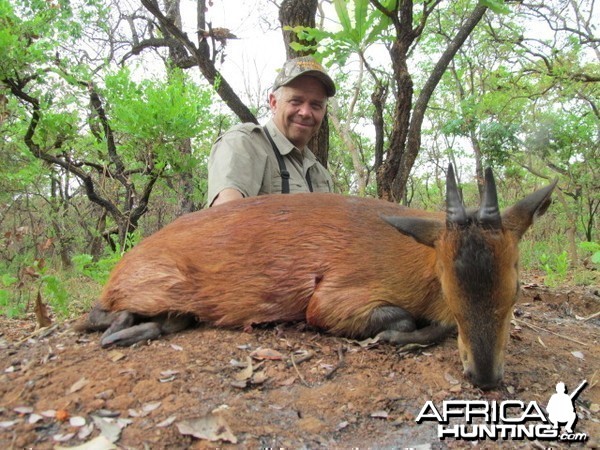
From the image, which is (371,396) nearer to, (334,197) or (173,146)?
(334,197)

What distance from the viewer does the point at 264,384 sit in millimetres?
2412

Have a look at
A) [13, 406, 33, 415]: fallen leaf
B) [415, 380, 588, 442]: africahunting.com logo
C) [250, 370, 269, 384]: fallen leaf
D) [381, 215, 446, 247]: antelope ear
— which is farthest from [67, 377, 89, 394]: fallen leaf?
[381, 215, 446, 247]: antelope ear

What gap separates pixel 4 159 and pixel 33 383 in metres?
6.54

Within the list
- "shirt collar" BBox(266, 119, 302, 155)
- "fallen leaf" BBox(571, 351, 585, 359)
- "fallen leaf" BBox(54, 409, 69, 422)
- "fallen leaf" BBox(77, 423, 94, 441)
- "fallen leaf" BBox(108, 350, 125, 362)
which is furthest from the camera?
"shirt collar" BBox(266, 119, 302, 155)

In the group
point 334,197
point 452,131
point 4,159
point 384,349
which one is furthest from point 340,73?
point 384,349

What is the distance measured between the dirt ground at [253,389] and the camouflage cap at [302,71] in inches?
104

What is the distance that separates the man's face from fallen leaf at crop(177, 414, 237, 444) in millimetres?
3542

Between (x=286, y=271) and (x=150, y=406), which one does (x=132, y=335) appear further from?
(x=286, y=271)

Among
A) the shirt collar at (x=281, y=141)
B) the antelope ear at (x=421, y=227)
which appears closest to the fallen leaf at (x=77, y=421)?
the antelope ear at (x=421, y=227)

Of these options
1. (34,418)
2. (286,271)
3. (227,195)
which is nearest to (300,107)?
(227,195)

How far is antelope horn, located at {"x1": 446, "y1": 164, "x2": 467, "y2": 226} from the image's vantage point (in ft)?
7.95

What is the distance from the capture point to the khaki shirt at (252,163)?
4.40 metres

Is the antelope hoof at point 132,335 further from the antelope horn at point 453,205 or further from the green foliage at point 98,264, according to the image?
the antelope horn at point 453,205

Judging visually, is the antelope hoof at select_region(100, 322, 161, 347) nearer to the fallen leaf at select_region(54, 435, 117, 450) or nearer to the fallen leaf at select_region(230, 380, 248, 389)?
the fallen leaf at select_region(230, 380, 248, 389)
